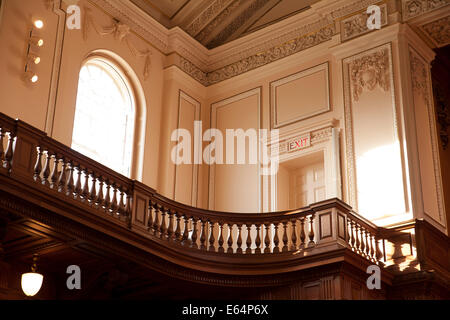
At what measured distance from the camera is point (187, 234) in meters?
11.0

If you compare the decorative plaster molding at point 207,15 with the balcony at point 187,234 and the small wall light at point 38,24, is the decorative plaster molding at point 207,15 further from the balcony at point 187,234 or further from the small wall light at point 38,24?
the balcony at point 187,234

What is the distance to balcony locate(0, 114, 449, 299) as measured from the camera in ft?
29.9

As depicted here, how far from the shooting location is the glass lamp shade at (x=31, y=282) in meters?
9.66

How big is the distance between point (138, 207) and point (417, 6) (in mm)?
6263

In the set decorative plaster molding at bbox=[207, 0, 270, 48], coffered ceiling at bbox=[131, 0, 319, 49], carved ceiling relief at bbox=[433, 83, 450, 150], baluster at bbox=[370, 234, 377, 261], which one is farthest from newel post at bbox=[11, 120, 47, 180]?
carved ceiling relief at bbox=[433, 83, 450, 150]

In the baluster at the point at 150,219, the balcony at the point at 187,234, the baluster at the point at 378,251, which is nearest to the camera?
the balcony at the point at 187,234

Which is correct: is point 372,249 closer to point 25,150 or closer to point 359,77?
point 359,77

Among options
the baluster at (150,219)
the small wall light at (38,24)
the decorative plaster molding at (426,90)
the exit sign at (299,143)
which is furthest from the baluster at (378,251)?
the small wall light at (38,24)

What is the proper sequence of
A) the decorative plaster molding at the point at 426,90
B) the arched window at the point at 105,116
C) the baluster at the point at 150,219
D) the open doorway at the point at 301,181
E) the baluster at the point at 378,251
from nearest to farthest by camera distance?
the baluster at the point at 150,219 → the baluster at the point at 378,251 → the decorative plaster molding at the point at 426,90 → the arched window at the point at 105,116 → the open doorway at the point at 301,181

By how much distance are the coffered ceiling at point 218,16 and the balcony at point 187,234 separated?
498 centimetres

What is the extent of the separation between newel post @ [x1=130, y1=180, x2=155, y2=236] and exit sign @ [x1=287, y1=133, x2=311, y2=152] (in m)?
3.68

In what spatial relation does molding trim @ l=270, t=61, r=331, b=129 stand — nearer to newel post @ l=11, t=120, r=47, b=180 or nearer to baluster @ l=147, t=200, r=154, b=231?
baluster @ l=147, t=200, r=154, b=231

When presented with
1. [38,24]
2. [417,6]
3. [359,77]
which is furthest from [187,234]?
[417,6]
